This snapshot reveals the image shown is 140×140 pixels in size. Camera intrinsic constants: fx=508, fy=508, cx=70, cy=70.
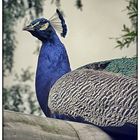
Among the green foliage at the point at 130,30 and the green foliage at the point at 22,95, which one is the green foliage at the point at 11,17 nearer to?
the green foliage at the point at 22,95

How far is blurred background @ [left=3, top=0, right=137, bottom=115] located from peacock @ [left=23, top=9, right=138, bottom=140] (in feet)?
0.11

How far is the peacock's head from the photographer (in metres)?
2.26

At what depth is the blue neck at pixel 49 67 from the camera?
2230 mm

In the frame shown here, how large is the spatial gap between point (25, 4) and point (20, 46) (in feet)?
0.65

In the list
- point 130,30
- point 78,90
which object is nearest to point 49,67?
point 78,90

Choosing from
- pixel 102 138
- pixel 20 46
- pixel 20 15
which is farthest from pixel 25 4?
pixel 102 138

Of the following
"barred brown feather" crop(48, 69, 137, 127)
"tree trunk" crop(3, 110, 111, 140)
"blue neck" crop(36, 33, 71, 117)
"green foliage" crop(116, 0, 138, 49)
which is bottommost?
"tree trunk" crop(3, 110, 111, 140)

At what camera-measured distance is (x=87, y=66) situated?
2.24 m

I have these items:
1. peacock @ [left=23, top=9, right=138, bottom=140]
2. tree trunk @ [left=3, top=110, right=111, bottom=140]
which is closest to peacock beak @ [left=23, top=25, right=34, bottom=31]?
peacock @ [left=23, top=9, right=138, bottom=140]

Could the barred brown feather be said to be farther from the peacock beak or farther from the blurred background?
the peacock beak

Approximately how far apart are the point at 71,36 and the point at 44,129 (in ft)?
1.43

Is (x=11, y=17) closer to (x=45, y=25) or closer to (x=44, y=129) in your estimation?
(x=45, y=25)

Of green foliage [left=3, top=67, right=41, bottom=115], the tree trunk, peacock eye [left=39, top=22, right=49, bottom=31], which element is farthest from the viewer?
peacock eye [left=39, top=22, right=49, bottom=31]

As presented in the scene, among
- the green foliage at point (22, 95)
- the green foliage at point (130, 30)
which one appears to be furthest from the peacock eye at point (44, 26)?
the green foliage at point (130, 30)
